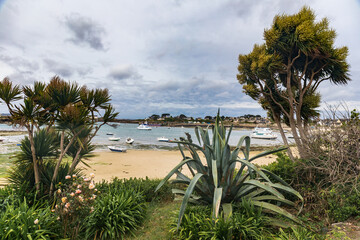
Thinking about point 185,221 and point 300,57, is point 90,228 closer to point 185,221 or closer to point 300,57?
point 185,221

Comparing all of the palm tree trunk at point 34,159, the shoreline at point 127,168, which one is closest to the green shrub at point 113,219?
the palm tree trunk at point 34,159

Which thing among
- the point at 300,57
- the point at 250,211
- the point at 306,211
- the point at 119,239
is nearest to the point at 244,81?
the point at 300,57

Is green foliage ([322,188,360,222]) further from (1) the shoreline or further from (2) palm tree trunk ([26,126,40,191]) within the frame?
(2) palm tree trunk ([26,126,40,191])

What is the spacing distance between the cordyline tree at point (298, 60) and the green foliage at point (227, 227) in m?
5.51

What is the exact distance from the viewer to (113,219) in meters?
3.54

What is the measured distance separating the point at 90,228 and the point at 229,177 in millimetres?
2776

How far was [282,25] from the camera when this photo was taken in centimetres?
870

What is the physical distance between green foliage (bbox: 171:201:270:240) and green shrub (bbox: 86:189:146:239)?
0.94 meters

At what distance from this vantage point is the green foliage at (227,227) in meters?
2.92

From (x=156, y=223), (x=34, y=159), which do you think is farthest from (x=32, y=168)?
(x=156, y=223)

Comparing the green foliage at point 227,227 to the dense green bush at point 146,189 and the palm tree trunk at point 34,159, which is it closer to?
the dense green bush at point 146,189

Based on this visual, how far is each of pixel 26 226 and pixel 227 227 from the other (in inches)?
121

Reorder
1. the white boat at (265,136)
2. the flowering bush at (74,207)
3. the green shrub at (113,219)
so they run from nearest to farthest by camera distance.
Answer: the flowering bush at (74,207) → the green shrub at (113,219) → the white boat at (265,136)

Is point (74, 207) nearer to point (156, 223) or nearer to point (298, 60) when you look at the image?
point (156, 223)
